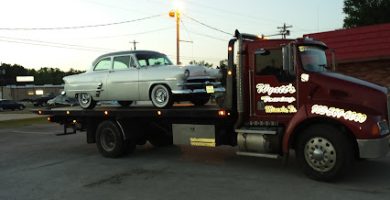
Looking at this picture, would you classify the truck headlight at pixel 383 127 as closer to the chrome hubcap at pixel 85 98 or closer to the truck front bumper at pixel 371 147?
the truck front bumper at pixel 371 147

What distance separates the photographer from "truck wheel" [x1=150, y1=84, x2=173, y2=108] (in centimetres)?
966

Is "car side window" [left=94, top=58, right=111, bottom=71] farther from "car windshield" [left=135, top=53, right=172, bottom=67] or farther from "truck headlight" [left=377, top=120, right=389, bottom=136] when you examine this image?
"truck headlight" [left=377, top=120, right=389, bottom=136]

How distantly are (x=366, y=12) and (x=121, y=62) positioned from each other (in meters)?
38.3

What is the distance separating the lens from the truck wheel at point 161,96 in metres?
9.66

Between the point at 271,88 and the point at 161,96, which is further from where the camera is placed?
the point at 161,96

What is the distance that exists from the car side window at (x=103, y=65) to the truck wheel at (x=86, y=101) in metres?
0.75

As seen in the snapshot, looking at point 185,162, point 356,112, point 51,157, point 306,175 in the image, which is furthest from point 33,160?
point 356,112

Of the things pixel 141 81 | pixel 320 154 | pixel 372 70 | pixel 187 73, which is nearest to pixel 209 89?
pixel 187 73

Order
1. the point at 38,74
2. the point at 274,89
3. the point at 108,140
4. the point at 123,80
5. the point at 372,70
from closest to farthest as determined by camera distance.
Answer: the point at 274,89
the point at 123,80
the point at 108,140
the point at 372,70
the point at 38,74

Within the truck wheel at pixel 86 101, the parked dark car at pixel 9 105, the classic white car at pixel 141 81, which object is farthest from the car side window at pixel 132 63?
the parked dark car at pixel 9 105

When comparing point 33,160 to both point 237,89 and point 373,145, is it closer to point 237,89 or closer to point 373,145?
point 237,89

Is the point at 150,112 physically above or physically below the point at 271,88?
below

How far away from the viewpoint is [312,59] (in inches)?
306

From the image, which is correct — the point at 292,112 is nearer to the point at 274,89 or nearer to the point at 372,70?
the point at 274,89
